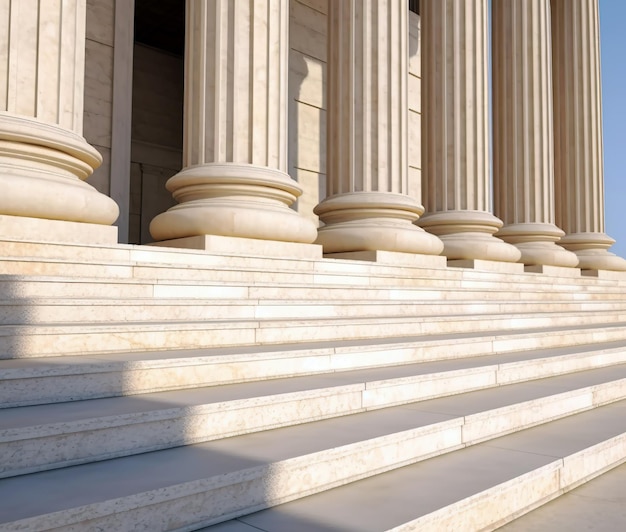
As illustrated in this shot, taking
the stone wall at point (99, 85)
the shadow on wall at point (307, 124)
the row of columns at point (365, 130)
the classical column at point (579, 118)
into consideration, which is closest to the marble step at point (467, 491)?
the row of columns at point (365, 130)

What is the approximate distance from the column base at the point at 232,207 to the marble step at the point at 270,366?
7.45 meters

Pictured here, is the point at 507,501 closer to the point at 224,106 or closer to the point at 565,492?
the point at 565,492

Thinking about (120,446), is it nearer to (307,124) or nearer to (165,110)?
(307,124)

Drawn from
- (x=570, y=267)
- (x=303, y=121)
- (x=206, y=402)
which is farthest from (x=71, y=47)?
(x=570, y=267)

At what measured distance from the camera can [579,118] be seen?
46312 mm

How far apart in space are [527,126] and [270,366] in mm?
33147

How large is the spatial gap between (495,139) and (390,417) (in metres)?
33.9

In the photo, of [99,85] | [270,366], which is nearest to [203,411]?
[270,366]

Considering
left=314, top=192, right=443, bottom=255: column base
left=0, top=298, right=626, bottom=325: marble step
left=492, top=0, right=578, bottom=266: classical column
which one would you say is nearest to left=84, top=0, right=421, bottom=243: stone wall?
left=314, top=192, right=443, bottom=255: column base

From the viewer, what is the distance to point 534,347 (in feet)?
65.2

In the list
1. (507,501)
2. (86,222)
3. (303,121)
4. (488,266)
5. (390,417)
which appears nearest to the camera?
(507,501)

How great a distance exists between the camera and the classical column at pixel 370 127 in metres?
27.8

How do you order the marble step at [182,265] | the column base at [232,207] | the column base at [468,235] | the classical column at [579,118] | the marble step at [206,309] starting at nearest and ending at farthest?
the marble step at [206,309], the marble step at [182,265], the column base at [232,207], the column base at [468,235], the classical column at [579,118]

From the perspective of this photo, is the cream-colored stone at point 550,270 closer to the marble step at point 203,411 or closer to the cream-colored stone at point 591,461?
the marble step at point 203,411
